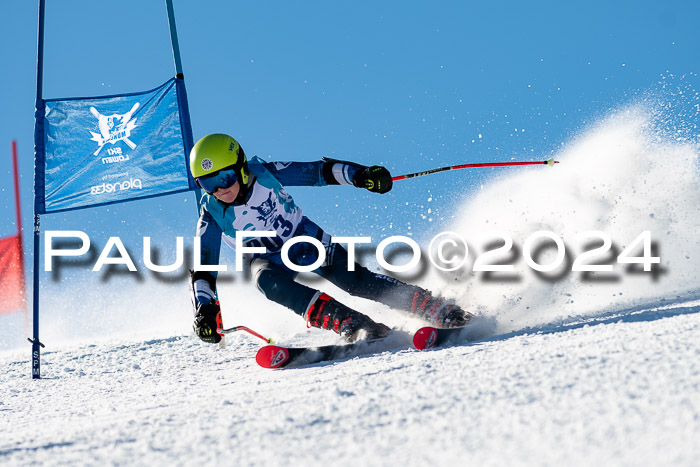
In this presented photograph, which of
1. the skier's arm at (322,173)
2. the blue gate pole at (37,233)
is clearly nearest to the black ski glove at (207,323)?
the skier's arm at (322,173)

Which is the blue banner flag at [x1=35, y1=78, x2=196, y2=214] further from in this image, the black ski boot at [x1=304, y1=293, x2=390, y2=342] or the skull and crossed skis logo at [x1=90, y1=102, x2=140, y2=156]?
the black ski boot at [x1=304, y1=293, x2=390, y2=342]

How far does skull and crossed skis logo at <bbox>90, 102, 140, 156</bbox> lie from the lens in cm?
607

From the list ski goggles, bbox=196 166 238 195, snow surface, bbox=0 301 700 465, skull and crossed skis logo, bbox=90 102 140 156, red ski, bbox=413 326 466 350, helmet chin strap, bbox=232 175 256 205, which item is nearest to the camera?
snow surface, bbox=0 301 700 465

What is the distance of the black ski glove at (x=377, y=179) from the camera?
4125 mm

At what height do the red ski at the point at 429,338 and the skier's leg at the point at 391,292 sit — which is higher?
the skier's leg at the point at 391,292

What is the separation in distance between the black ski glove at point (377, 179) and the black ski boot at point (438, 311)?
0.73 meters

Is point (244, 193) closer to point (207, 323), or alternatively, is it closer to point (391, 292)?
point (207, 323)

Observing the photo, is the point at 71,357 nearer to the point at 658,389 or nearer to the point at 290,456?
the point at 290,456

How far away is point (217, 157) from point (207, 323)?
1017 millimetres

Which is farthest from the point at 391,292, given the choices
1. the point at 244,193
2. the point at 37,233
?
the point at 37,233

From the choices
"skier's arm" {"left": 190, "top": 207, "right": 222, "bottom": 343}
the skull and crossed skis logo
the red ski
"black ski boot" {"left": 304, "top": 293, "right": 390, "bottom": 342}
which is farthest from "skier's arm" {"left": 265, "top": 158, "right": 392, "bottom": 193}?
the skull and crossed skis logo

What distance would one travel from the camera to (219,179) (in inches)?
154

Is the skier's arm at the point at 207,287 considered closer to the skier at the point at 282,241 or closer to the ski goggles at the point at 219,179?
the skier at the point at 282,241

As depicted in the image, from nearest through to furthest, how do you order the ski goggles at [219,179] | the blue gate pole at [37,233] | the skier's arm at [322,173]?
the ski goggles at [219,179] → the skier's arm at [322,173] → the blue gate pole at [37,233]
